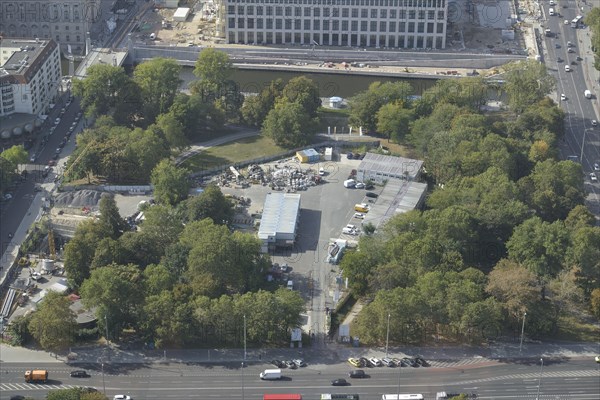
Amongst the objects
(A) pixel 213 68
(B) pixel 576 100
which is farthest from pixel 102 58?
(B) pixel 576 100

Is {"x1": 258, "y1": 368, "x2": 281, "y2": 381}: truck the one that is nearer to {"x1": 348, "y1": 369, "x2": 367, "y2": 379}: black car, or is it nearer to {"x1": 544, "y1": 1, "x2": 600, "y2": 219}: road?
{"x1": 348, "y1": 369, "x2": 367, "y2": 379}: black car

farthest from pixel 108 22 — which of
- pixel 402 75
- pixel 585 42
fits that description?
pixel 585 42

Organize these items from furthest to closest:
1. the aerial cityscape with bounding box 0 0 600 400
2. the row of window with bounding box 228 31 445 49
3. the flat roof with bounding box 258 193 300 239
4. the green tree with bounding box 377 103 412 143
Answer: the row of window with bounding box 228 31 445 49 → the green tree with bounding box 377 103 412 143 → the flat roof with bounding box 258 193 300 239 → the aerial cityscape with bounding box 0 0 600 400

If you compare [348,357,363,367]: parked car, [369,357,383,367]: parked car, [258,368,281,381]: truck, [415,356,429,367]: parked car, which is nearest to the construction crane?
[258,368,281,381]: truck

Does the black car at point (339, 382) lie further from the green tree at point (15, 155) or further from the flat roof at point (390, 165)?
the green tree at point (15, 155)

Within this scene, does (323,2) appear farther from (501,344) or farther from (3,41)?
(501,344)

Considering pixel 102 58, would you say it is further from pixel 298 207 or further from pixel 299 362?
pixel 299 362

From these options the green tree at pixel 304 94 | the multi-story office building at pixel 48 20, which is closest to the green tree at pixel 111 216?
the green tree at pixel 304 94
